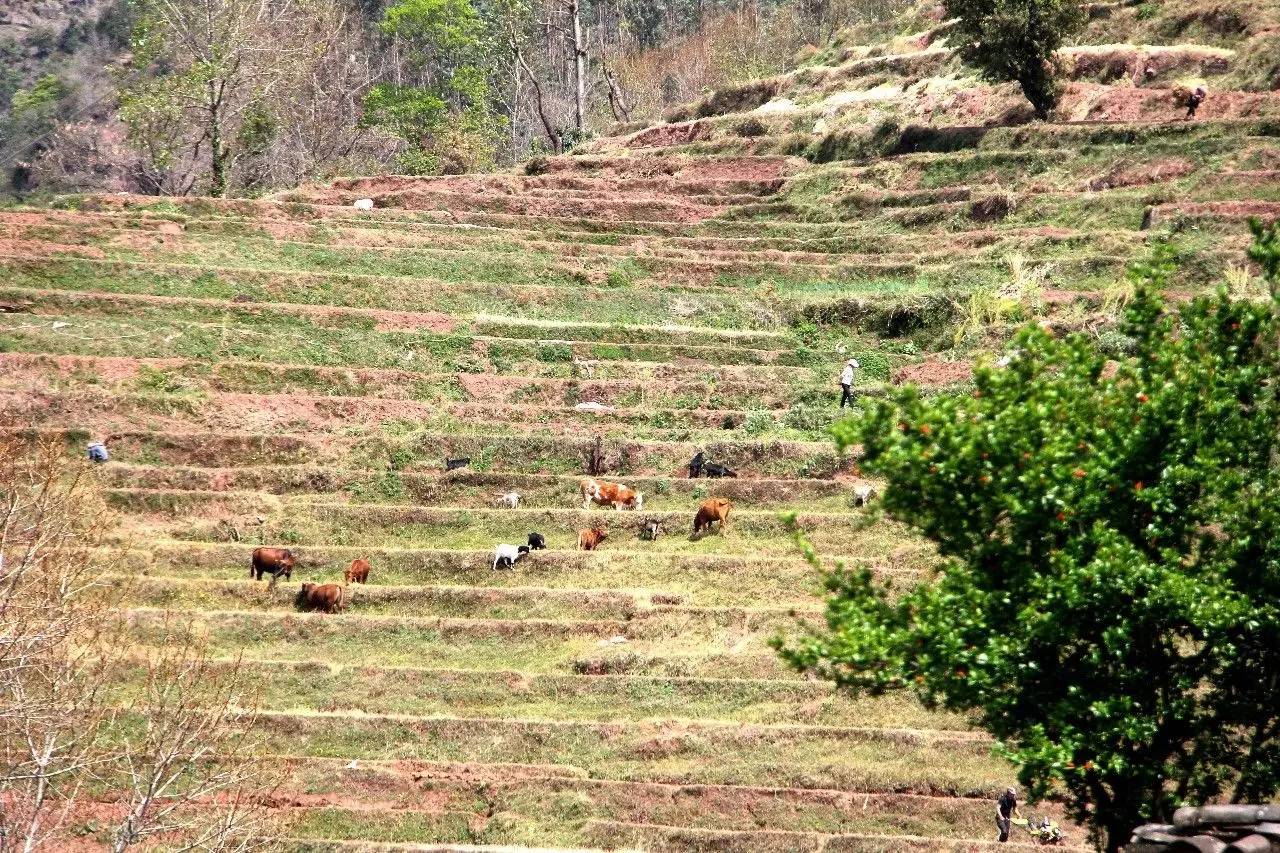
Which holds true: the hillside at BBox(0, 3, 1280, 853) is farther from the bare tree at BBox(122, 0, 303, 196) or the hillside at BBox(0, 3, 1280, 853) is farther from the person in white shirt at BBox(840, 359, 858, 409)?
the bare tree at BBox(122, 0, 303, 196)

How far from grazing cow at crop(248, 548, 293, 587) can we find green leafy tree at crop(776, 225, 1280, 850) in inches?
607

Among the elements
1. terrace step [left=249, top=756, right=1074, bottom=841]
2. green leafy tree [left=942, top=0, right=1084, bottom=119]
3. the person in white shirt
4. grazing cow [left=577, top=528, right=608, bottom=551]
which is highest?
green leafy tree [left=942, top=0, right=1084, bottom=119]

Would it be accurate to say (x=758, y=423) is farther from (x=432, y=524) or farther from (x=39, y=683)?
(x=39, y=683)

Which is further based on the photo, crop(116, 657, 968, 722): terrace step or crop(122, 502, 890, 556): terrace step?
crop(122, 502, 890, 556): terrace step

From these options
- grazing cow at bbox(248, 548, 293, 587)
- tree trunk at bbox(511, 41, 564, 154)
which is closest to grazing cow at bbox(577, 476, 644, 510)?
grazing cow at bbox(248, 548, 293, 587)

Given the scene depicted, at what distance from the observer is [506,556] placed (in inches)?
1141

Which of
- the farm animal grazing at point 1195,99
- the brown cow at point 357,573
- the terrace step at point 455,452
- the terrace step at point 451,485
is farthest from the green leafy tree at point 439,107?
the brown cow at point 357,573

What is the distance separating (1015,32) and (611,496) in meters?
23.1

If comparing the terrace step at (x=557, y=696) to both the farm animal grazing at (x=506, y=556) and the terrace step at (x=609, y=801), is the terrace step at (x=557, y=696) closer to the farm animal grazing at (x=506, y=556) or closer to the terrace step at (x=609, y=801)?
the terrace step at (x=609, y=801)

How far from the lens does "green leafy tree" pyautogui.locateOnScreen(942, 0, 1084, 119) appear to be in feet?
152

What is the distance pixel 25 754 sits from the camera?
765 inches

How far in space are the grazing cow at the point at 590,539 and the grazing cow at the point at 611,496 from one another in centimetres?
115

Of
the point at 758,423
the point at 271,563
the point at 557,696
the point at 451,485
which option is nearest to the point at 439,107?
the point at 758,423

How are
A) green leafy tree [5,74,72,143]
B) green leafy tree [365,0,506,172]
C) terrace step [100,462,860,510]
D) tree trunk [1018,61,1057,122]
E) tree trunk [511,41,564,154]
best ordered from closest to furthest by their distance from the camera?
terrace step [100,462,860,510]
tree trunk [1018,61,1057,122]
tree trunk [511,41,564,154]
green leafy tree [365,0,506,172]
green leafy tree [5,74,72,143]
